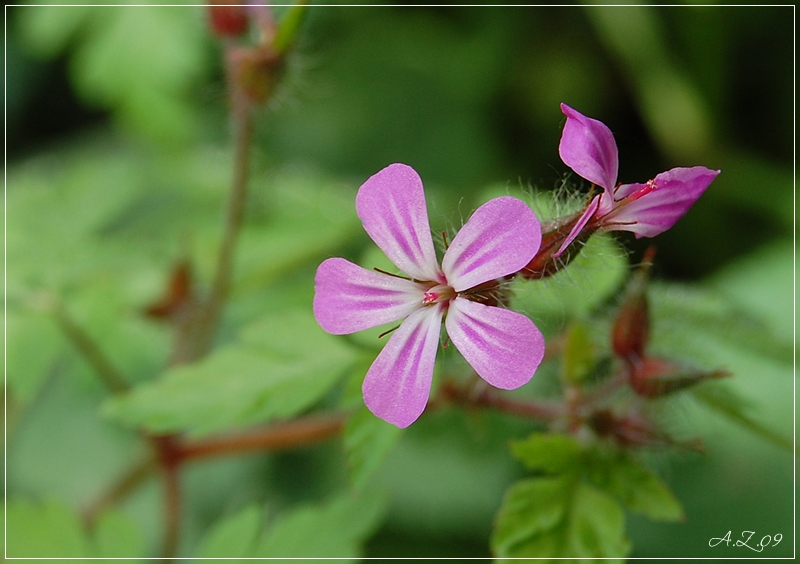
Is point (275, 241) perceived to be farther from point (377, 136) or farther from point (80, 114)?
point (80, 114)

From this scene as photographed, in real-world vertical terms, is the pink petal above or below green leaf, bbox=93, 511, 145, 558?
above

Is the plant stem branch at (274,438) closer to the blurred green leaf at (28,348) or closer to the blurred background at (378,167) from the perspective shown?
the blurred background at (378,167)

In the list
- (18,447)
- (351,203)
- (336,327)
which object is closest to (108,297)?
(351,203)

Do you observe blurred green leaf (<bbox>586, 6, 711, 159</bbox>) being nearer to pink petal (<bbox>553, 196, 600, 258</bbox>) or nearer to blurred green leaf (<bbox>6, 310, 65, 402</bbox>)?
pink petal (<bbox>553, 196, 600, 258</bbox>)

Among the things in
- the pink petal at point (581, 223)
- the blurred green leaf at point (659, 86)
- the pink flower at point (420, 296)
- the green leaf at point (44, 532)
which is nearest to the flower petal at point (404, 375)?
the pink flower at point (420, 296)

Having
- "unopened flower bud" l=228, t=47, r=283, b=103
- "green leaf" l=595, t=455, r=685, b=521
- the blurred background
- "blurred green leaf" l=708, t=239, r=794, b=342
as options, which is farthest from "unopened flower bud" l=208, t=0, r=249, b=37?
"blurred green leaf" l=708, t=239, r=794, b=342

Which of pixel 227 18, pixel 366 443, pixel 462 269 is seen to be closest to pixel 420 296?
pixel 462 269

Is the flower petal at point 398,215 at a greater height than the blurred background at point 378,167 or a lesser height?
greater
